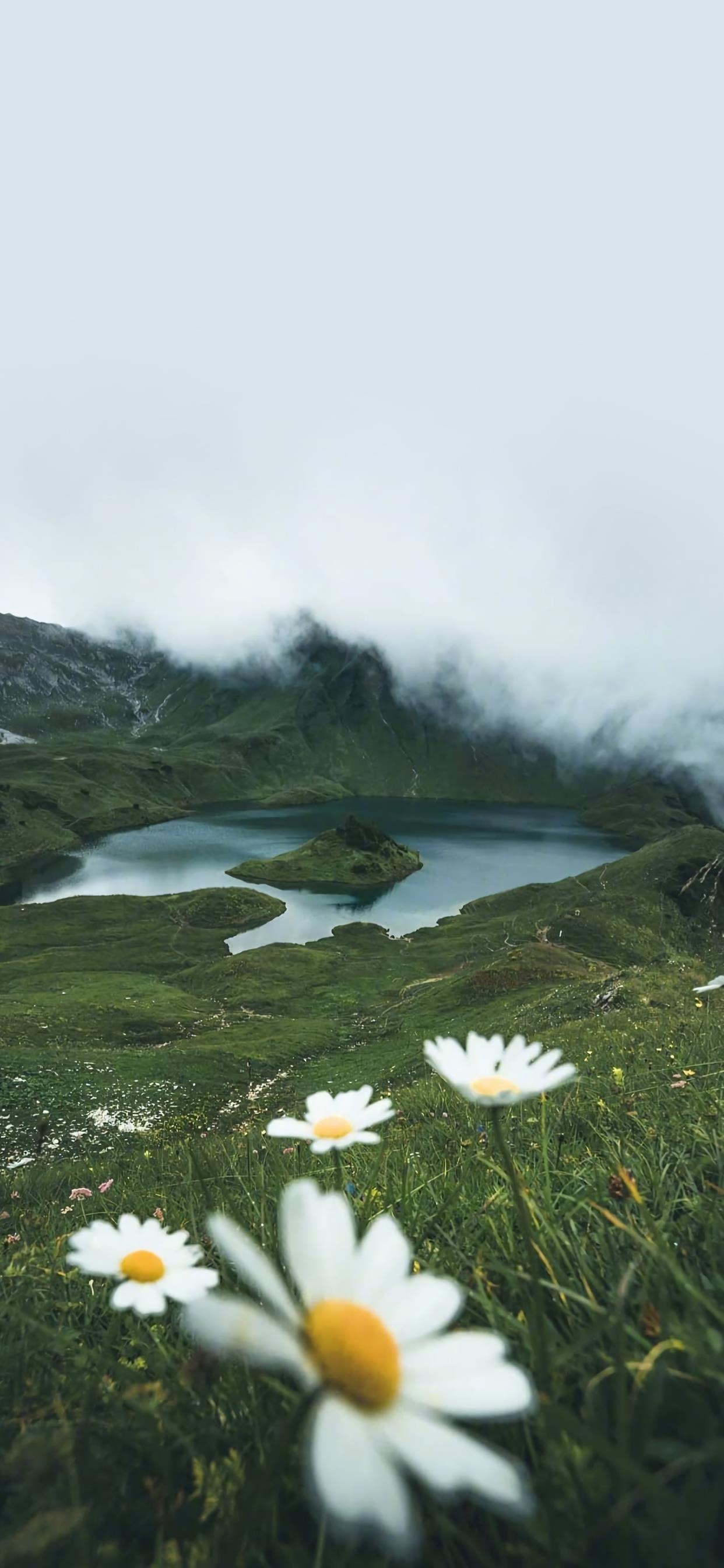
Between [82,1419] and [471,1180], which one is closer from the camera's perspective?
[82,1419]

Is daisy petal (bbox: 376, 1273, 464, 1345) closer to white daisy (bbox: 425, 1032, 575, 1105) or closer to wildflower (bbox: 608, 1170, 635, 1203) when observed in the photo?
white daisy (bbox: 425, 1032, 575, 1105)

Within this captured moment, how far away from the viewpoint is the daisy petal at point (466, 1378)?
2.93 ft

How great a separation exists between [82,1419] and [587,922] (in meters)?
90.6

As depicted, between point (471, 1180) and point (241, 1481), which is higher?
point (241, 1481)

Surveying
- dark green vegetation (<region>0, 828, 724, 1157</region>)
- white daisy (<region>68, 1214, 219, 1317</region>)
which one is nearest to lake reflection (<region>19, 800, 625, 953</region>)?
dark green vegetation (<region>0, 828, 724, 1157</region>)

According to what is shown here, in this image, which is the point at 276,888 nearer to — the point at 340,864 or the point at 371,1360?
the point at 340,864

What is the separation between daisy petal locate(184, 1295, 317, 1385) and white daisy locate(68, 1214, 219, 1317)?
93cm

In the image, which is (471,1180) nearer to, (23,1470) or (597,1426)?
(597,1426)

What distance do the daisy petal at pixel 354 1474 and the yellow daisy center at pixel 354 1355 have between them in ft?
0.10

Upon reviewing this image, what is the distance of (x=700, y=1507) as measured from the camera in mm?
949

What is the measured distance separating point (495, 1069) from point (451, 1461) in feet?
4.32

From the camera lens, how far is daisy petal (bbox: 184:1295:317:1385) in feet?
2.30

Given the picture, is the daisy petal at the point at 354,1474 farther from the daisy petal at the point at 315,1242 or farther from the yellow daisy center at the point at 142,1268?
the yellow daisy center at the point at 142,1268

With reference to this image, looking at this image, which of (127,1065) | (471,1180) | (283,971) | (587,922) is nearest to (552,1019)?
(127,1065)
